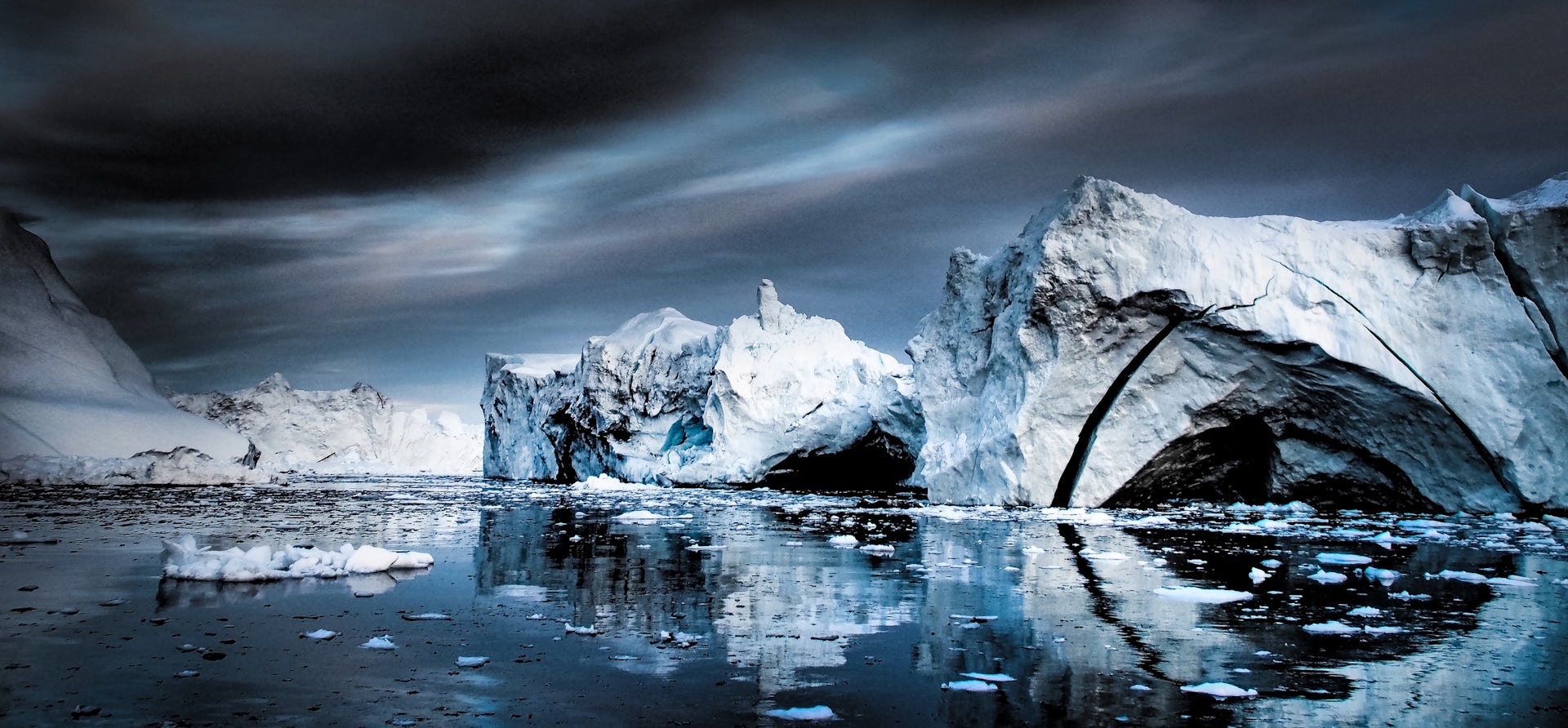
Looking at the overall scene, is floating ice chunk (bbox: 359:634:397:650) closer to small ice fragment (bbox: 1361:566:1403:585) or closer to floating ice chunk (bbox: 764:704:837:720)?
→ floating ice chunk (bbox: 764:704:837:720)

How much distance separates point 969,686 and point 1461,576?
5727 mm

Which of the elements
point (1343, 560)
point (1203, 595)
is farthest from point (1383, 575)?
point (1203, 595)

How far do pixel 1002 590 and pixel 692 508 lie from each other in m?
12.0

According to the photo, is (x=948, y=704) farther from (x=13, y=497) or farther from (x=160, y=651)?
(x=13, y=497)

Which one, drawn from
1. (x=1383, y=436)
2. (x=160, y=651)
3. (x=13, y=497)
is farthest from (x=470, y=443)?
(x=160, y=651)

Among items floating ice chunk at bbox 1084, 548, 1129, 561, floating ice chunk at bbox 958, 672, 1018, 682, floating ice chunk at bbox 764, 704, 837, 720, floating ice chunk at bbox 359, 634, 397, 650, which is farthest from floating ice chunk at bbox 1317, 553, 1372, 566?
floating ice chunk at bbox 359, 634, 397, 650

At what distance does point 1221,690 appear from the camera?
3.60m

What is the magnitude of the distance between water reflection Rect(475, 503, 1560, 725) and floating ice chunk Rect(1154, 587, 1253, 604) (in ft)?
0.30

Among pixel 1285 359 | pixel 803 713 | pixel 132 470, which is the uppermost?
pixel 1285 359

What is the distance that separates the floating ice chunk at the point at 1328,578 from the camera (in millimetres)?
7000

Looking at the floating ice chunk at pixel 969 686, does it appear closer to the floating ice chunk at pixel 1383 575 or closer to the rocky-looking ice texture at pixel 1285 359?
the floating ice chunk at pixel 1383 575

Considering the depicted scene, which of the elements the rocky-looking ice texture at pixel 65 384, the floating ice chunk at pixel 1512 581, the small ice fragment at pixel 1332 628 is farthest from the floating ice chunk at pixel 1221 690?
the rocky-looking ice texture at pixel 65 384

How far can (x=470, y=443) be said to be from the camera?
326 feet

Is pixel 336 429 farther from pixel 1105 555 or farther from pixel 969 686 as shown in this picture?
pixel 969 686
